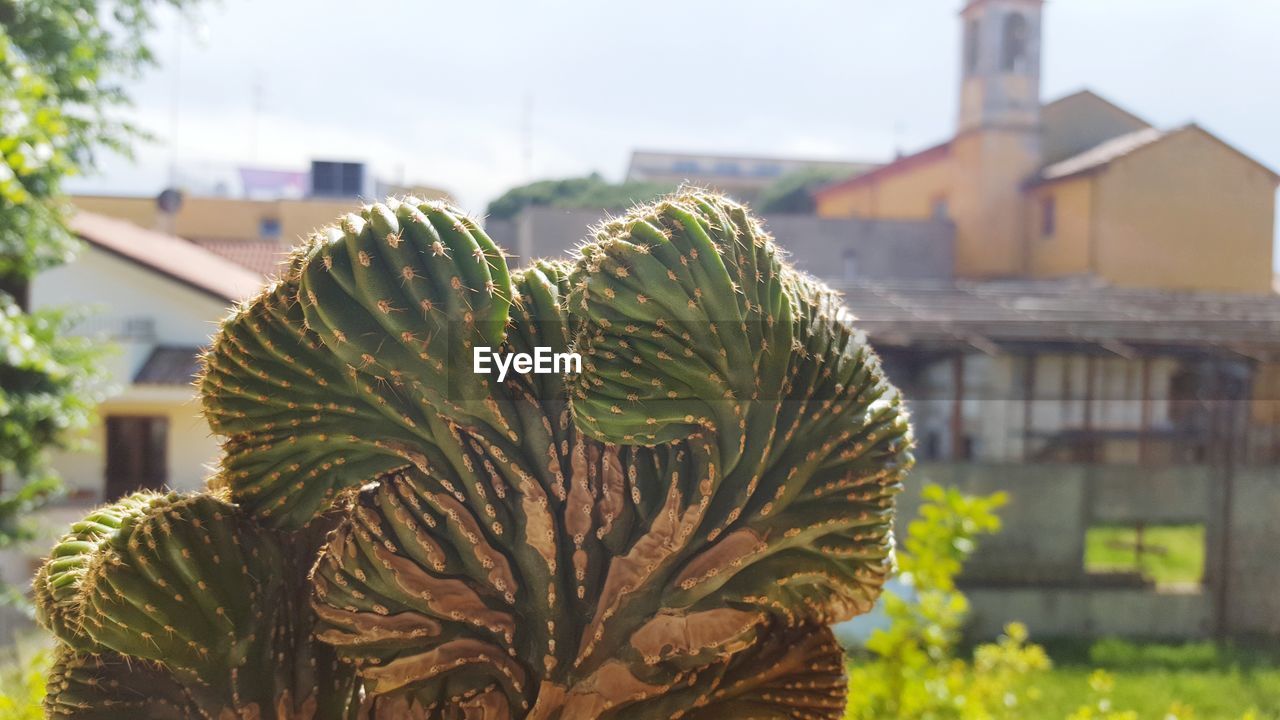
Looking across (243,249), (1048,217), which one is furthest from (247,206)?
(1048,217)

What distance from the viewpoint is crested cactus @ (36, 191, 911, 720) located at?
107 centimetres

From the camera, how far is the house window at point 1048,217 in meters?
13.2

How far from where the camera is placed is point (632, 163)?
150 inches

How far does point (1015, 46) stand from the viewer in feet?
41.4

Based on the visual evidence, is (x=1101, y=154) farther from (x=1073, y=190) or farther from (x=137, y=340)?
(x=137, y=340)

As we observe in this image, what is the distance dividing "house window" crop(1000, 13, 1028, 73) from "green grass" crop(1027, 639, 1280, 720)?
9146 millimetres

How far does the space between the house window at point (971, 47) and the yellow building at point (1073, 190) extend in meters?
0.03

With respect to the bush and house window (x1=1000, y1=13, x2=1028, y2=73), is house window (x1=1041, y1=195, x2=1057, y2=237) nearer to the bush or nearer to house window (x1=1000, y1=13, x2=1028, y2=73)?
house window (x1=1000, y1=13, x2=1028, y2=73)

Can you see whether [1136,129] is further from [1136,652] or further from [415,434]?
[415,434]

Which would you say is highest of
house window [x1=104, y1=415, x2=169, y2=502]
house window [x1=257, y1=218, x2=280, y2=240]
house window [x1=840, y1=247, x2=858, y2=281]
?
house window [x1=840, y1=247, x2=858, y2=281]

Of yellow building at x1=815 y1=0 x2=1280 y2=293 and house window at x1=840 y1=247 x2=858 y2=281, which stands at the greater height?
yellow building at x1=815 y1=0 x2=1280 y2=293

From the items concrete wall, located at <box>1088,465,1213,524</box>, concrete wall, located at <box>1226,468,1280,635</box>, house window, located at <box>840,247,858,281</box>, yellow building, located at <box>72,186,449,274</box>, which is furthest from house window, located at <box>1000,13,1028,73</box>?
yellow building, located at <box>72,186,449,274</box>

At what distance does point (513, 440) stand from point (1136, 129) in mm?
15642

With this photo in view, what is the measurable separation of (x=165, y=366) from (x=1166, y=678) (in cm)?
583
